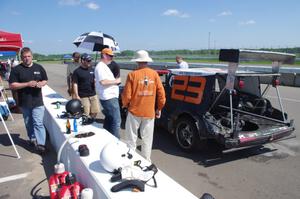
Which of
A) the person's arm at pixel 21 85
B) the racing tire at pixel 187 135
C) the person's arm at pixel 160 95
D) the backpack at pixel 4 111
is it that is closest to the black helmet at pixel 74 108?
the person's arm at pixel 21 85

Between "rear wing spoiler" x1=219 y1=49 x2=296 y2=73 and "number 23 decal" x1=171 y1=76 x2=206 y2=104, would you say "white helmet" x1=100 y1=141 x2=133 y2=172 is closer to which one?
"rear wing spoiler" x1=219 y1=49 x2=296 y2=73

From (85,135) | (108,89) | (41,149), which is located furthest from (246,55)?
(41,149)

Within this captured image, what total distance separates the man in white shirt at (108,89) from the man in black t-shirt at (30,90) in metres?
1.19

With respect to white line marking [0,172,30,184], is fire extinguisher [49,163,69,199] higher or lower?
higher

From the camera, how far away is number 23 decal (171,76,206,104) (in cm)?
526

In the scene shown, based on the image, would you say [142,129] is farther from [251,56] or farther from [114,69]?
[251,56]

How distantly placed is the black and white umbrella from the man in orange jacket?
13.3 feet

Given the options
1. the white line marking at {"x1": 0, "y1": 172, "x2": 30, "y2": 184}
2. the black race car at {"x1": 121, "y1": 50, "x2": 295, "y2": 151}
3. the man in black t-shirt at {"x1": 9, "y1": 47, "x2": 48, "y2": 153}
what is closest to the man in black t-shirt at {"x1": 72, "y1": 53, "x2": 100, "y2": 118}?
the man in black t-shirt at {"x1": 9, "y1": 47, "x2": 48, "y2": 153}

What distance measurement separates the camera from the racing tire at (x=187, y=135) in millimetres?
5145

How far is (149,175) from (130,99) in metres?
1.80

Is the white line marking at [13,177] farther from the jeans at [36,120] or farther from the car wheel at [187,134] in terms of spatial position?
the car wheel at [187,134]

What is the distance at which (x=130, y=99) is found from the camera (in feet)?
14.4

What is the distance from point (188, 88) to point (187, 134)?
2.99 feet

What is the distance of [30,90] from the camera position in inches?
208
